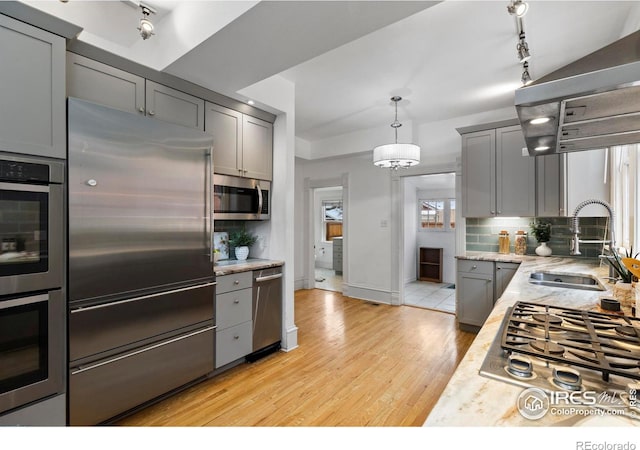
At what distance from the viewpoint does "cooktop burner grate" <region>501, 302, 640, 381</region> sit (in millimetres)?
847

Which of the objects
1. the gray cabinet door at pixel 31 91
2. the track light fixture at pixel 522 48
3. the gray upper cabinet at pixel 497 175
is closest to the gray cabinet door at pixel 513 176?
the gray upper cabinet at pixel 497 175

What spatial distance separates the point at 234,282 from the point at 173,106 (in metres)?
1.51

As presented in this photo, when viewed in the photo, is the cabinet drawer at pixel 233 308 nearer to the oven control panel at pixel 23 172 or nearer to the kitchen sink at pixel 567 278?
the oven control panel at pixel 23 172

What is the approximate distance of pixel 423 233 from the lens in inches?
280

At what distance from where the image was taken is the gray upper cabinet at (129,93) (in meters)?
1.97

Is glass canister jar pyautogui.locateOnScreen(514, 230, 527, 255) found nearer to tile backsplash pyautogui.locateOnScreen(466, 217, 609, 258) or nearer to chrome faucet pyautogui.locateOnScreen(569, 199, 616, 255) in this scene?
tile backsplash pyautogui.locateOnScreen(466, 217, 609, 258)

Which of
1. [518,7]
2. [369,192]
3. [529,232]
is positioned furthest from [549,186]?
[369,192]

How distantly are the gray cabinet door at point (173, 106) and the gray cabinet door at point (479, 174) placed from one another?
10.4 feet

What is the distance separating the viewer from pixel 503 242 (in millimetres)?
3930

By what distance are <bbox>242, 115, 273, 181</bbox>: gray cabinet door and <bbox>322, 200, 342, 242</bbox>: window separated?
18.6 ft

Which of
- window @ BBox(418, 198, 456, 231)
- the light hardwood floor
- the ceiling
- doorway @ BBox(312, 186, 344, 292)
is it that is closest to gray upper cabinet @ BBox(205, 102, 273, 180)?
the ceiling

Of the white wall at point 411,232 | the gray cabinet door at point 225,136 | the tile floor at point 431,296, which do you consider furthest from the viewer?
the white wall at point 411,232

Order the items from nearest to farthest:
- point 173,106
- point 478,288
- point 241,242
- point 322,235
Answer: point 173,106 < point 241,242 < point 478,288 < point 322,235

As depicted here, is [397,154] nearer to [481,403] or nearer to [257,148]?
[257,148]
